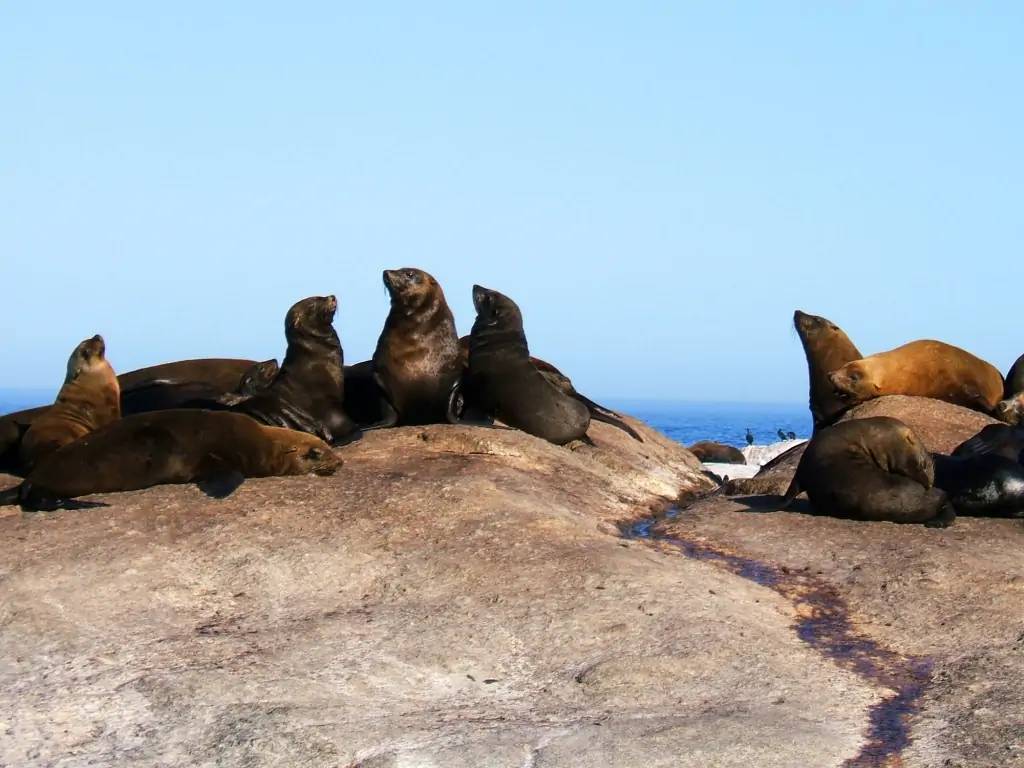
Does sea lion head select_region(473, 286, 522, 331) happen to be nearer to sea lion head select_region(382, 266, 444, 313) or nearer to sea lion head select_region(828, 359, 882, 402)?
sea lion head select_region(382, 266, 444, 313)

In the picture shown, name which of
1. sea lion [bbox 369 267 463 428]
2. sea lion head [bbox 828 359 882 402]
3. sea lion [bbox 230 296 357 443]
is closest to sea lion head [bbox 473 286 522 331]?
sea lion [bbox 369 267 463 428]

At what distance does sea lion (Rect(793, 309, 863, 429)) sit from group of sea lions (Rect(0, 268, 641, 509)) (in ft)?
6.50

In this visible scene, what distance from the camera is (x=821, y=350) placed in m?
14.1

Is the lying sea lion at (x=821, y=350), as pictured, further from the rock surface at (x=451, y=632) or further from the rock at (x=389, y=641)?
the rock at (x=389, y=641)

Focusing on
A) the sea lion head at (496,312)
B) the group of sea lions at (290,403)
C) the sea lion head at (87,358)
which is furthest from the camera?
the sea lion head at (496,312)

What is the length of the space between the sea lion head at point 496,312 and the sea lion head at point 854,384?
10.4 ft

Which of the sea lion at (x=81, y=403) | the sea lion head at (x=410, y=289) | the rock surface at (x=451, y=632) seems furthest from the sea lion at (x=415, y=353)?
the rock surface at (x=451, y=632)

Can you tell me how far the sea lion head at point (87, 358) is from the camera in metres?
9.92

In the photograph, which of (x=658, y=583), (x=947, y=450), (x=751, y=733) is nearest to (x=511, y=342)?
(x=947, y=450)

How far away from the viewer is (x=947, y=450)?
36.0 feet

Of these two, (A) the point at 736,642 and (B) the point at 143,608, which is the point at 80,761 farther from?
(A) the point at 736,642

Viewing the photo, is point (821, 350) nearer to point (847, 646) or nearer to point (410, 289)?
point (410, 289)

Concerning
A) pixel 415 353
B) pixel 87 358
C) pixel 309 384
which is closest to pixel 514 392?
pixel 415 353

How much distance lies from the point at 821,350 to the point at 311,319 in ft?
18.9
